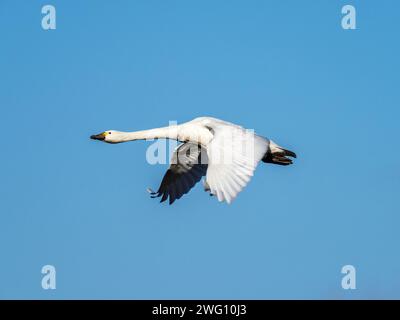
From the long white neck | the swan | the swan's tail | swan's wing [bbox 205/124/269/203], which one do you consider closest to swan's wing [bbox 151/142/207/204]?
the swan

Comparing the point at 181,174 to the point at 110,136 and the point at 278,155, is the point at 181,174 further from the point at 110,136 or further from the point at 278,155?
the point at 278,155

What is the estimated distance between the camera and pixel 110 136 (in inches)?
1128

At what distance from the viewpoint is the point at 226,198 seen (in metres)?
22.4

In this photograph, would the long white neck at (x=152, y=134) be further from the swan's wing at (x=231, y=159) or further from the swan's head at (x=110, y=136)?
the swan's wing at (x=231, y=159)

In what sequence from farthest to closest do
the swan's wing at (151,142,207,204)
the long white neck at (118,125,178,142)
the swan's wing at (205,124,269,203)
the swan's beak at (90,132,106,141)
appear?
the swan's wing at (151,142,207,204) → the swan's beak at (90,132,106,141) → the long white neck at (118,125,178,142) → the swan's wing at (205,124,269,203)

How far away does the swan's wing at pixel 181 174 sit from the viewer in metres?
29.7

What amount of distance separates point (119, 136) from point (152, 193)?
2036 mm

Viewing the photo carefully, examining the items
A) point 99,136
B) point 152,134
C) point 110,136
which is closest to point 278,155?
point 152,134

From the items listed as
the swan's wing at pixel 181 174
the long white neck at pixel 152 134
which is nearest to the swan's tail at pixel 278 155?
the long white neck at pixel 152 134

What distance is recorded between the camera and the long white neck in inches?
1070

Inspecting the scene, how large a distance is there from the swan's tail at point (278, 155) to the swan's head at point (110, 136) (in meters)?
3.84

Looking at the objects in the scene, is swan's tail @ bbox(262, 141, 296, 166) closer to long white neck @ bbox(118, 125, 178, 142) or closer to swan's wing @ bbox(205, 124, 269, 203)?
swan's wing @ bbox(205, 124, 269, 203)

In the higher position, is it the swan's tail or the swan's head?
the swan's head

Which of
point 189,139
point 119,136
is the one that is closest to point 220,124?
point 189,139
